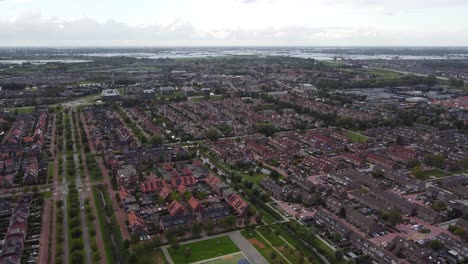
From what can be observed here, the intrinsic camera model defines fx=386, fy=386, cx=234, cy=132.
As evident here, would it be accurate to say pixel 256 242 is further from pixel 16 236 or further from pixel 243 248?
pixel 16 236

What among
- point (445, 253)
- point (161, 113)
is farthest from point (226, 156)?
point (161, 113)

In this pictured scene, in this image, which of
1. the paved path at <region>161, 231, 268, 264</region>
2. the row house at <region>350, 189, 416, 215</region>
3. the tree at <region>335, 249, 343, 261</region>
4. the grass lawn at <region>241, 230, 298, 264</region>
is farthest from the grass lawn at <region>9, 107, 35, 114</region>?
the tree at <region>335, 249, 343, 261</region>

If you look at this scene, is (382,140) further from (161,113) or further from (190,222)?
(161,113)

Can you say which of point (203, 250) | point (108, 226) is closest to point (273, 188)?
point (203, 250)

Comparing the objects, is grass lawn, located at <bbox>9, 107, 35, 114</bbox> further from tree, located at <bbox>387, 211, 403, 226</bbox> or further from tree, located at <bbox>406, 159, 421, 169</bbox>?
tree, located at <bbox>387, 211, 403, 226</bbox>

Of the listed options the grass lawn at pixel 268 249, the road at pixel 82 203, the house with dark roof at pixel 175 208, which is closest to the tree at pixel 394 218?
the grass lawn at pixel 268 249
